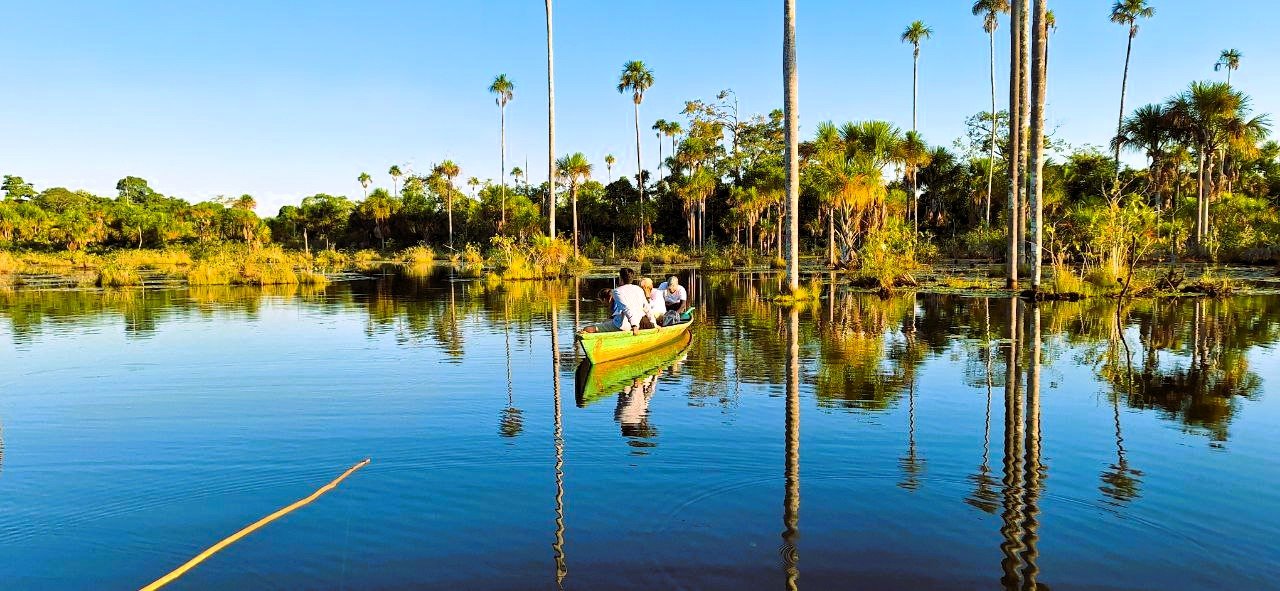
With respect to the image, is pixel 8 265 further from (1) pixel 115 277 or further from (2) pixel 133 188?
(2) pixel 133 188

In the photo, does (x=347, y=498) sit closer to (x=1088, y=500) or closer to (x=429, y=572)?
(x=429, y=572)

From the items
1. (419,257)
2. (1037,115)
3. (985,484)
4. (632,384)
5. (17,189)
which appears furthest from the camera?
(17,189)

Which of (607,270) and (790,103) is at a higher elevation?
(790,103)

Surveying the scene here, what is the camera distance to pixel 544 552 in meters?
5.16

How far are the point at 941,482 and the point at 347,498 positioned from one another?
503 cm

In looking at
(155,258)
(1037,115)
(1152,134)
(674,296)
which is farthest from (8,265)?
(1152,134)

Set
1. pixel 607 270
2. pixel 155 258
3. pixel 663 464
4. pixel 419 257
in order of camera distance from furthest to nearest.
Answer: pixel 419 257 → pixel 155 258 → pixel 607 270 → pixel 663 464

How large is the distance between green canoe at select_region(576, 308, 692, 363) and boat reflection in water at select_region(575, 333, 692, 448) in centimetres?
14

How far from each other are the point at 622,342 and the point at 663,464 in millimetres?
5476

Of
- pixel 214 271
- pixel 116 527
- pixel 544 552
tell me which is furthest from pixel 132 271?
pixel 544 552

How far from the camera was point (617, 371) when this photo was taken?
486 inches

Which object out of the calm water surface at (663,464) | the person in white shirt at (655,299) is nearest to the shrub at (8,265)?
the calm water surface at (663,464)

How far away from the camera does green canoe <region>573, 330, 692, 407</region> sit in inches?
421

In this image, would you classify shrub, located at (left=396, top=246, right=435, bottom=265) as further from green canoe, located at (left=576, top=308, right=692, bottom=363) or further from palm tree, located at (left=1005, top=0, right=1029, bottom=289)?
green canoe, located at (left=576, top=308, right=692, bottom=363)
